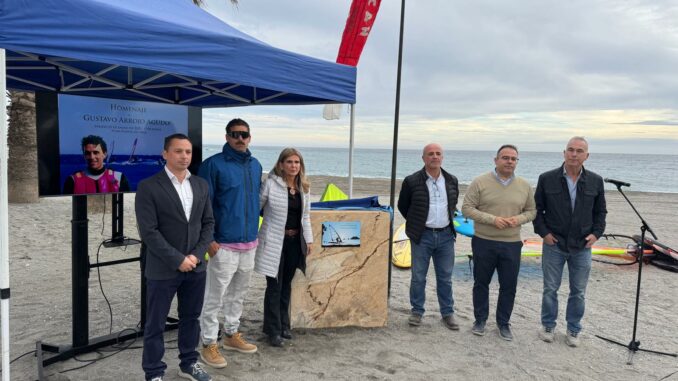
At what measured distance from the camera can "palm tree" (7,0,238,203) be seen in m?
10.3

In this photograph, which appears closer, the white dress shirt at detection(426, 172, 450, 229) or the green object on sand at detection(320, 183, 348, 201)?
the white dress shirt at detection(426, 172, 450, 229)

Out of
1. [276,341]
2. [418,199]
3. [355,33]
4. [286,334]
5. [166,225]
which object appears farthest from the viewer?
[355,33]

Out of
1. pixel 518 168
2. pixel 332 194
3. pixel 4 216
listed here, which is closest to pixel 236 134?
pixel 4 216

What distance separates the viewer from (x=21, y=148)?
34.4 feet

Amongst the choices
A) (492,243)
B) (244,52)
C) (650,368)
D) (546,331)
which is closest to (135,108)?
(244,52)

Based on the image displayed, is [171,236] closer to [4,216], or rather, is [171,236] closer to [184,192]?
[184,192]

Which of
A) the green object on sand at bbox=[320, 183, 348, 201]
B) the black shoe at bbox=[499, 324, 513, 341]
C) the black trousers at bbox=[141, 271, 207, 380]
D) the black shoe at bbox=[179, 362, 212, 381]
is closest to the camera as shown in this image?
the black trousers at bbox=[141, 271, 207, 380]

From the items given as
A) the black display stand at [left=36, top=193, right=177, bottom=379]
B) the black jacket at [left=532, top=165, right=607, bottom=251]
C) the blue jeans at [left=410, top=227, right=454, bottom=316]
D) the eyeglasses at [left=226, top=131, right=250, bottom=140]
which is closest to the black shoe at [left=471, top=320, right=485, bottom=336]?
the blue jeans at [left=410, top=227, right=454, bottom=316]

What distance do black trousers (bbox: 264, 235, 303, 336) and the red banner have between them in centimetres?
232

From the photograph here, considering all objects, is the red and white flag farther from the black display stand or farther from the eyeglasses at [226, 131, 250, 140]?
the black display stand

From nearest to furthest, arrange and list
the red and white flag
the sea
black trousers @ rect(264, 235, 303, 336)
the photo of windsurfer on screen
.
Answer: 1. the photo of windsurfer on screen
2. black trousers @ rect(264, 235, 303, 336)
3. the red and white flag
4. the sea

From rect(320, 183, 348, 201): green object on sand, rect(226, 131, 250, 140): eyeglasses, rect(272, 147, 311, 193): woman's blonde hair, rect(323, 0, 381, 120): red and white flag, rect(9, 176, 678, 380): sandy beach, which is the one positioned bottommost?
rect(9, 176, 678, 380): sandy beach

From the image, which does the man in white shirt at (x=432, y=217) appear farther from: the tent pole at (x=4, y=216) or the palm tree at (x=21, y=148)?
the palm tree at (x=21, y=148)

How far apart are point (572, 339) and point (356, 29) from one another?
3.83 metres
